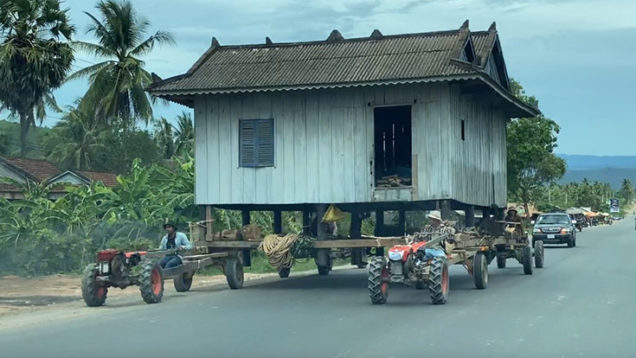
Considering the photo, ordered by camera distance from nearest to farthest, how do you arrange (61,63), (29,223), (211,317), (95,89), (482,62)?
(211,317) < (482,62) < (61,63) < (29,223) < (95,89)

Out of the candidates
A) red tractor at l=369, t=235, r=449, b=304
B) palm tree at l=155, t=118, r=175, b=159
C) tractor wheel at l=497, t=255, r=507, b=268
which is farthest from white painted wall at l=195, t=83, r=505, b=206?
palm tree at l=155, t=118, r=175, b=159

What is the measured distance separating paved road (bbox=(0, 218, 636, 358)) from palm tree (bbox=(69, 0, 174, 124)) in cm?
2713

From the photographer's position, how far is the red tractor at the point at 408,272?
1557 cm

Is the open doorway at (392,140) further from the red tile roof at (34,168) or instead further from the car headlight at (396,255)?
the red tile roof at (34,168)

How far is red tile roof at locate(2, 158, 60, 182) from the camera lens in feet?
152

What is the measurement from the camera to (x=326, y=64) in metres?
20.3

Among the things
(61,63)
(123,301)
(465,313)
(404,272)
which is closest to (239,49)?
(61,63)

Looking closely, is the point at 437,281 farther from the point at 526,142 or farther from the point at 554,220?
the point at 526,142

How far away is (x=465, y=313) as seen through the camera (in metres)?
14.6

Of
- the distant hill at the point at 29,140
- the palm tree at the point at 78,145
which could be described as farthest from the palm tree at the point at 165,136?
the distant hill at the point at 29,140

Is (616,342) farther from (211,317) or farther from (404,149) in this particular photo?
(404,149)

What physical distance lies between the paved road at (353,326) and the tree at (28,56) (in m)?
7.63

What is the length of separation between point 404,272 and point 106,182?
34.0 meters

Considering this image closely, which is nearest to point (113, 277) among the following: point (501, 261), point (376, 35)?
point (376, 35)
